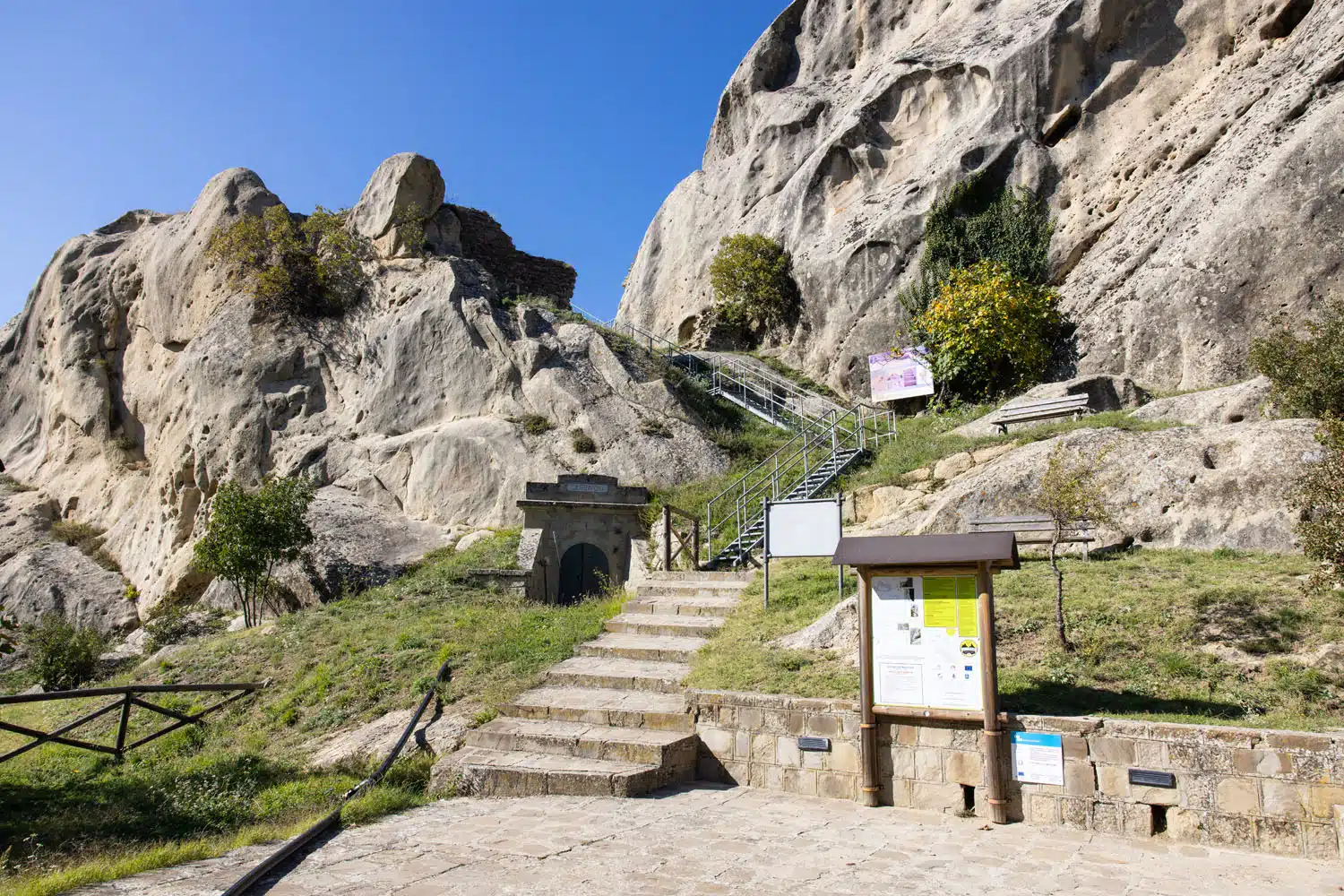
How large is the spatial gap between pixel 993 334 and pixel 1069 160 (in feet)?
23.3

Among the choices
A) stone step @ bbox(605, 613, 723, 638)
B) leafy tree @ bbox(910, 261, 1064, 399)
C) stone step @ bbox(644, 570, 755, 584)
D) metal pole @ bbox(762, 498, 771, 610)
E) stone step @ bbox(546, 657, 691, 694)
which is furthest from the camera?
leafy tree @ bbox(910, 261, 1064, 399)

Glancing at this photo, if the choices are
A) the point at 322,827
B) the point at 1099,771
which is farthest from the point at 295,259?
the point at 1099,771

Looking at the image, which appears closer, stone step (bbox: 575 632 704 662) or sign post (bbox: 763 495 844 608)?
stone step (bbox: 575 632 704 662)

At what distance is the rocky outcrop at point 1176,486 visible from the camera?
417 inches

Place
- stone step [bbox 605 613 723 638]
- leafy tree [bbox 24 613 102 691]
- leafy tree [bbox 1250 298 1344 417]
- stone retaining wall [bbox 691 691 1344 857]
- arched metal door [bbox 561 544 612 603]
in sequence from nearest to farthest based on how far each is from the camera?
stone retaining wall [bbox 691 691 1344 857], stone step [bbox 605 613 723 638], leafy tree [bbox 1250 298 1344 417], leafy tree [bbox 24 613 102 691], arched metal door [bbox 561 544 612 603]

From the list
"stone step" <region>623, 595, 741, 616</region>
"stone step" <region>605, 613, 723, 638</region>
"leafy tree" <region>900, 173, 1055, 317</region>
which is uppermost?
"leafy tree" <region>900, 173, 1055, 317</region>

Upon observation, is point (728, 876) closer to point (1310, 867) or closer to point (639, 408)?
point (1310, 867)

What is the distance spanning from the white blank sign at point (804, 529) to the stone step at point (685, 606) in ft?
4.19

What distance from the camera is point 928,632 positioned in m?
6.99

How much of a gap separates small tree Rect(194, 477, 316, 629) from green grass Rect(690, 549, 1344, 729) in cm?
1057

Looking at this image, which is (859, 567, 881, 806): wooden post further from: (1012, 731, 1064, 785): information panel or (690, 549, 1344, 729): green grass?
(1012, 731, 1064, 785): information panel

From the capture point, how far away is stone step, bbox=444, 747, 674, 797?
7168 mm

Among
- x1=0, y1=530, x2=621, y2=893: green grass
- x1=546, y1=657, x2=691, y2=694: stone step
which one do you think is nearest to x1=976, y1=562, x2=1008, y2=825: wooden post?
x1=546, y1=657, x2=691, y2=694: stone step

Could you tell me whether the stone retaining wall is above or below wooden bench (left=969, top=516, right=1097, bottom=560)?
below
